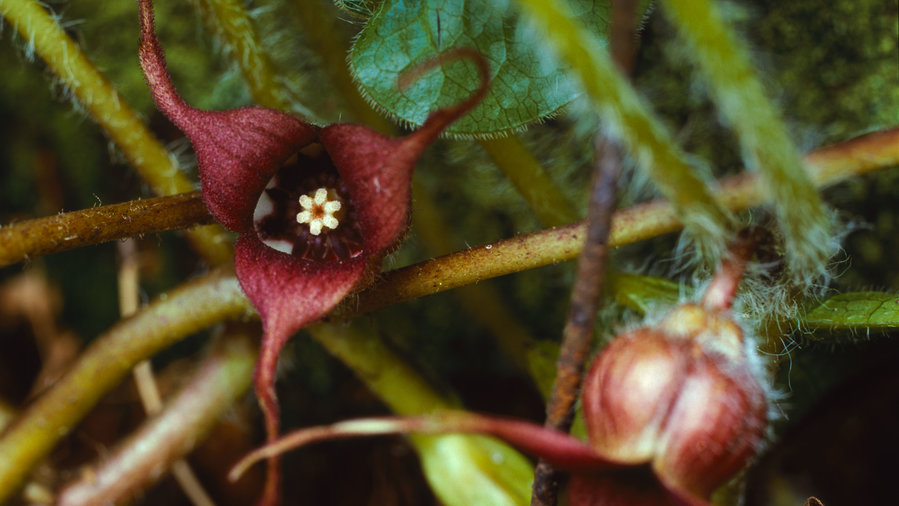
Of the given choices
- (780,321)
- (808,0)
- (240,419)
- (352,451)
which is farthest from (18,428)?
(808,0)

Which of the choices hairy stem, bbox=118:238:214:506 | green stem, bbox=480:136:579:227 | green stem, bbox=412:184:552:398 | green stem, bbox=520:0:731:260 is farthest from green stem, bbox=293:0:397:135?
green stem, bbox=520:0:731:260

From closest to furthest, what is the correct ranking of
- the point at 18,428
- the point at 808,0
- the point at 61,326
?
the point at 18,428 → the point at 808,0 → the point at 61,326

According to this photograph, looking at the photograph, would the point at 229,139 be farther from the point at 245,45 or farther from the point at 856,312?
the point at 856,312

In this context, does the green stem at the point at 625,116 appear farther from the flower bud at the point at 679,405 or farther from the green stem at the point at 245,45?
the green stem at the point at 245,45

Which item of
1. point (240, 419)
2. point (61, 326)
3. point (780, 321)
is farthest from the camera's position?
point (61, 326)

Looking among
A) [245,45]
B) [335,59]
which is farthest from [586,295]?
[335,59]

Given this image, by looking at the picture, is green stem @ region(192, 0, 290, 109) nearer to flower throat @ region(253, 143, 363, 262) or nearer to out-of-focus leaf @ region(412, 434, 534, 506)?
flower throat @ region(253, 143, 363, 262)

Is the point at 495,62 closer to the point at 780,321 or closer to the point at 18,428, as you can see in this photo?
the point at 780,321
